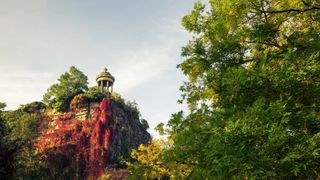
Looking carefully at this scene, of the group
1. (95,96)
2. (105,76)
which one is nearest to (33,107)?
(95,96)

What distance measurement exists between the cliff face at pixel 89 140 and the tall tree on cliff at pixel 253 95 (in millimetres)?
30907

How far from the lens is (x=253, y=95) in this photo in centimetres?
911

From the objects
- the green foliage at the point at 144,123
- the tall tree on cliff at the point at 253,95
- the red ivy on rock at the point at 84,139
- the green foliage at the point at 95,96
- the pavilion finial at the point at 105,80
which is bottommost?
the tall tree on cliff at the point at 253,95

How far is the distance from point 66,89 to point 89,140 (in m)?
13.3

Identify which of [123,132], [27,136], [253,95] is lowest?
[253,95]

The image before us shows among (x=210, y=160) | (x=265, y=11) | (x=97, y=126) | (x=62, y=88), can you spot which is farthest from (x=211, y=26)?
(x=62, y=88)

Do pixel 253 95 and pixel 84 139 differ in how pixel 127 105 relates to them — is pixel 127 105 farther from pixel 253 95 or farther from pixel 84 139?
pixel 253 95

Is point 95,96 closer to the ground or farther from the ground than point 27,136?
farther from the ground

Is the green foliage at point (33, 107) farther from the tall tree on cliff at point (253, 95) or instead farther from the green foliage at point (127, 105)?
the tall tree on cliff at point (253, 95)

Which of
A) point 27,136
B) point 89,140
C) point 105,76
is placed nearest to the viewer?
point 89,140

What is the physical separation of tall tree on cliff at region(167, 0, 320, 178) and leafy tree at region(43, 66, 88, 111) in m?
39.6

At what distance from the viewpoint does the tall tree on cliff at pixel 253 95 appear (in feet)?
25.0

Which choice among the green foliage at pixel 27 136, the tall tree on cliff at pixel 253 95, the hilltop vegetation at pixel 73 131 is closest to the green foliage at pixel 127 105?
the hilltop vegetation at pixel 73 131

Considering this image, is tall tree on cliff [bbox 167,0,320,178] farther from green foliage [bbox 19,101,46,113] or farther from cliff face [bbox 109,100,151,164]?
green foliage [bbox 19,101,46,113]
